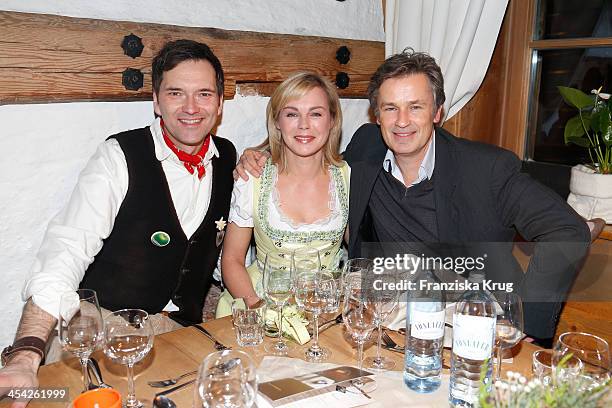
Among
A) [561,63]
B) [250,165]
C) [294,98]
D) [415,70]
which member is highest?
[561,63]

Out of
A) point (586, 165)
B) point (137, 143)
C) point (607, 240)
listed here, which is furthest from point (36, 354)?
point (586, 165)

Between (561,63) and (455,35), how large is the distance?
580 mm

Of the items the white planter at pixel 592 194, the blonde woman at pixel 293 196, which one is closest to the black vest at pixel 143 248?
the blonde woman at pixel 293 196

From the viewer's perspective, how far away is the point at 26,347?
4.16ft

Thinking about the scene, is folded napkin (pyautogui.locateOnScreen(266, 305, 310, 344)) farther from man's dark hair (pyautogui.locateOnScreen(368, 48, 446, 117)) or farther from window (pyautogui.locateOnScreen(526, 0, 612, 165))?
window (pyautogui.locateOnScreen(526, 0, 612, 165))

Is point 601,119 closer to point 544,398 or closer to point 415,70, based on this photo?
point 415,70

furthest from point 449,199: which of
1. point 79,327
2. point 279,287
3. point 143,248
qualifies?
point 79,327

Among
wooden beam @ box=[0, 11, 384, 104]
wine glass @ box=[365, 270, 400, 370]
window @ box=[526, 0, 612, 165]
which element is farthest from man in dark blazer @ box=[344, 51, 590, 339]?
window @ box=[526, 0, 612, 165]

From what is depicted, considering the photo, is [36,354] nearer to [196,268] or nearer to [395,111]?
[196,268]

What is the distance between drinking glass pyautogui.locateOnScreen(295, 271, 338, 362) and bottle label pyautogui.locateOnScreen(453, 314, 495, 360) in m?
0.36

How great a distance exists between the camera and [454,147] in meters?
2.00

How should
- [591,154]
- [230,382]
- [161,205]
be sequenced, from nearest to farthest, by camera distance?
1. [230,382]
2. [161,205]
3. [591,154]

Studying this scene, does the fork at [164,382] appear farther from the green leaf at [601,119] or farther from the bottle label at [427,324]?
the green leaf at [601,119]

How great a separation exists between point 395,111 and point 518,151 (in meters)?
1.20
